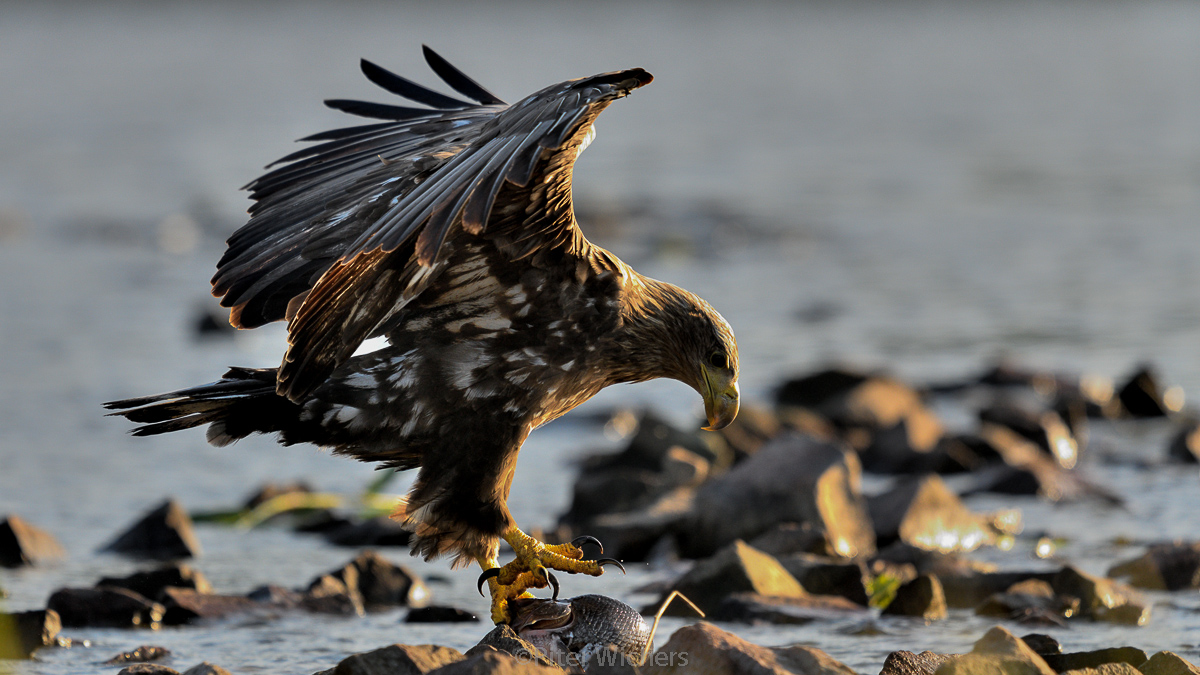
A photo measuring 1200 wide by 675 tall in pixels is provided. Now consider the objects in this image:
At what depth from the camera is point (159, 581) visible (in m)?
5.25

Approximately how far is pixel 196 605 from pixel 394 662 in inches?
57.9

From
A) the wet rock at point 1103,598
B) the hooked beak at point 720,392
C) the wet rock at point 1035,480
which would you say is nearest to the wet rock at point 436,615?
the hooked beak at point 720,392

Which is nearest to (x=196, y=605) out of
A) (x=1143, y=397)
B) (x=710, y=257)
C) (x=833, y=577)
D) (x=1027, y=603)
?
(x=833, y=577)

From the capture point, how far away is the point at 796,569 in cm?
544

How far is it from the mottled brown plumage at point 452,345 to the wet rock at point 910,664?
1.01m

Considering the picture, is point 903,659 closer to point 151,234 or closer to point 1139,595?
point 1139,595

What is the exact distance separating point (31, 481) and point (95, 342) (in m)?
3.25

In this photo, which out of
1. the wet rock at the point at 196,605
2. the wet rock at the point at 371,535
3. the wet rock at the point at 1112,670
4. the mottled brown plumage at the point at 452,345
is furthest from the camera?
the wet rock at the point at 371,535

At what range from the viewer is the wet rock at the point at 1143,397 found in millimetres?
8477

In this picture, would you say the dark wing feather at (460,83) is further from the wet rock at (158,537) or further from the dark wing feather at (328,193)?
the wet rock at (158,537)

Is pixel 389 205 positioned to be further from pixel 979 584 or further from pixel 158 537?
pixel 979 584

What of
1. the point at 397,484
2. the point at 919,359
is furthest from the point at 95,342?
the point at 919,359

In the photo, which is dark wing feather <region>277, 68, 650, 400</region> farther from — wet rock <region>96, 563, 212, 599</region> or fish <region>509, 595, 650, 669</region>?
wet rock <region>96, 563, 212, 599</region>

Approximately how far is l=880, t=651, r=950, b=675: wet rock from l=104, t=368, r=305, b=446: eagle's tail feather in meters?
1.97
